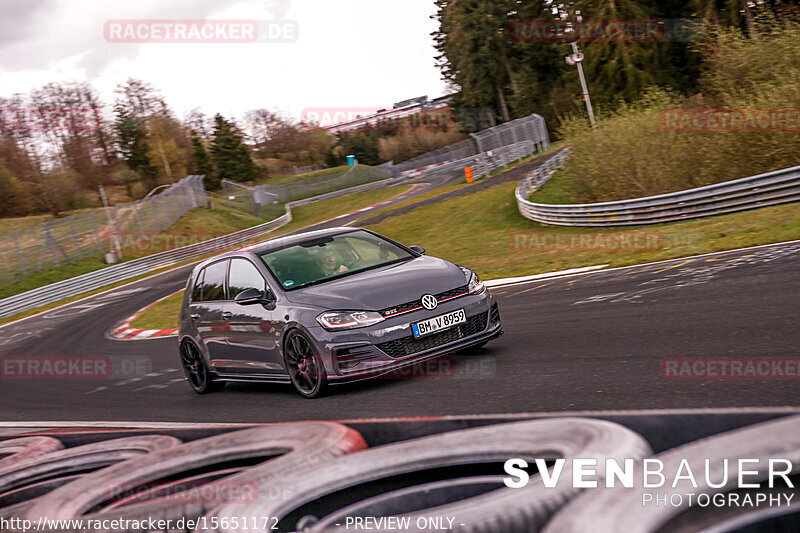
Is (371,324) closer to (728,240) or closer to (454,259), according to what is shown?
(728,240)

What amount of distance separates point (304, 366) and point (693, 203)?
609 inches

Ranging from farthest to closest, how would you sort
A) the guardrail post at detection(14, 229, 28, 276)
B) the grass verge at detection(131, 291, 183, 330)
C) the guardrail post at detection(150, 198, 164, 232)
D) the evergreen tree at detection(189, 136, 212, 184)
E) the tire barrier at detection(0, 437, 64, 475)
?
the evergreen tree at detection(189, 136, 212, 184)
the guardrail post at detection(150, 198, 164, 232)
the guardrail post at detection(14, 229, 28, 276)
the grass verge at detection(131, 291, 183, 330)
the tire barrier at detection(0, 437, 64, 475)

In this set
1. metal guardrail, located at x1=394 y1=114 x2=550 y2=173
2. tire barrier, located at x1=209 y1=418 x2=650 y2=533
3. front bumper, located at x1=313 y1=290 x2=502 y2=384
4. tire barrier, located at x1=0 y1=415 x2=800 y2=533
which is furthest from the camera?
metal guardrail, located at x1=394 y1=114 x2=550 y2=173

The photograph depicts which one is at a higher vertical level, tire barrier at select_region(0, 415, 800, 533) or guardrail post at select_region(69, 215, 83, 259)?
guardrail post at select_region(69, 215, 83, 259)

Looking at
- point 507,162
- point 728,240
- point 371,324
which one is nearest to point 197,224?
point 507,162

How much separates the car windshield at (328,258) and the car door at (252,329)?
0.23 metres

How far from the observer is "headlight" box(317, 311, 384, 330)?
7.21 metres

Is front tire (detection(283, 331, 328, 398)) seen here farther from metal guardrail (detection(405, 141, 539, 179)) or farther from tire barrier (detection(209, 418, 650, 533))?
metal guardrail (detection(405, 141, 539, 179))

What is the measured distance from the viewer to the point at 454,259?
24.4m

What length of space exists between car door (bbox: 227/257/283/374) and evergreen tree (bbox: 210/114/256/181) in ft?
276

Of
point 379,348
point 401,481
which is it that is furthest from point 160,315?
point 401,481

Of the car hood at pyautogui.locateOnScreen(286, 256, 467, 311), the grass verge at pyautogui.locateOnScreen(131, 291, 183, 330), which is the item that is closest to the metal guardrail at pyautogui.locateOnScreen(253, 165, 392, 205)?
the grass verge at pyautogui.locateOnScreen(131, 291, 183, 330)

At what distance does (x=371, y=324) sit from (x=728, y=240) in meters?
10.4

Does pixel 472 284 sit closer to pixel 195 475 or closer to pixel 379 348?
pixel 379 348
